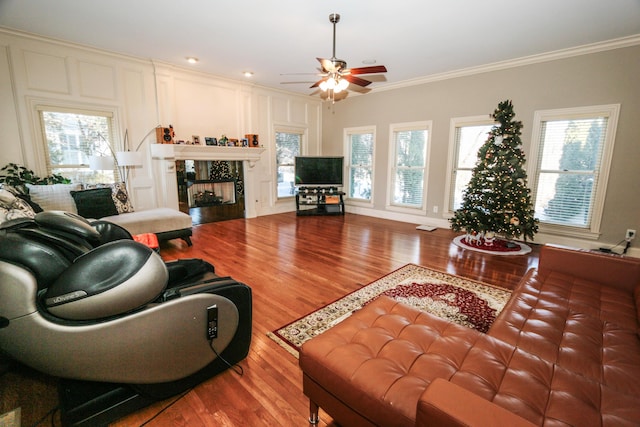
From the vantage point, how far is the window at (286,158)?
700cm

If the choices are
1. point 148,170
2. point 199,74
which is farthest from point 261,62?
point 148,170

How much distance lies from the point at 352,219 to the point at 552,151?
12.2 feet

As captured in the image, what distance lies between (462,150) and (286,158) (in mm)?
3933

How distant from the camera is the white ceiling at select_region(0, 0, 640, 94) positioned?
10.1ft

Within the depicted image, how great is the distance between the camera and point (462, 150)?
17.7 feet

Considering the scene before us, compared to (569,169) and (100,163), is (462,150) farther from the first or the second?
(100,163)

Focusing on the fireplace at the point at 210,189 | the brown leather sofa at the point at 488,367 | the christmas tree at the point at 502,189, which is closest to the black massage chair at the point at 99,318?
the brown leather sofa at the point at 488,367

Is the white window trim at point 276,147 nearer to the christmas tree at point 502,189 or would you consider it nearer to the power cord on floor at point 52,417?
the christmas tree at point 502,189

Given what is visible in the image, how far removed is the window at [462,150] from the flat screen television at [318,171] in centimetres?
251

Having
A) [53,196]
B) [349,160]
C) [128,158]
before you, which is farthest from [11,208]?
[349,160]

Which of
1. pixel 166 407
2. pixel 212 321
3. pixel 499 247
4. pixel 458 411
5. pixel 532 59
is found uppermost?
pixel 532 59

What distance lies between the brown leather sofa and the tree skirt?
2340mm

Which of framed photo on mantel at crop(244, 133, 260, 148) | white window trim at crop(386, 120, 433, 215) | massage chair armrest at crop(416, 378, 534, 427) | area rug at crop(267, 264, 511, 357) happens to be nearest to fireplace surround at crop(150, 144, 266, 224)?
framed photo on mantel at crop(244, 133, 260, 148)

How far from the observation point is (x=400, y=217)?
639 cm
